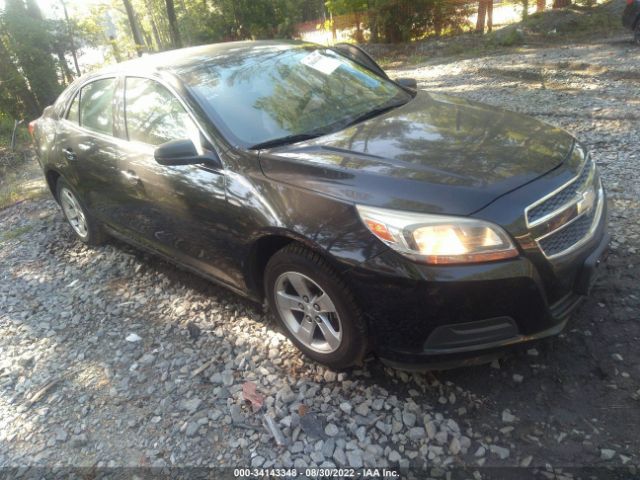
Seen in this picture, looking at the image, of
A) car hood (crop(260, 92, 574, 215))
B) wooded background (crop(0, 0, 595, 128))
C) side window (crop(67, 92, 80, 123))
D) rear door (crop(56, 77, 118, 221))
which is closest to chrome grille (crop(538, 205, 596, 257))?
car hood (crop(260, 92, 574, 215))

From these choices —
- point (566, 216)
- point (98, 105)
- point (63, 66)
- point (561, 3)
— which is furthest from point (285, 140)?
point (561, 3)

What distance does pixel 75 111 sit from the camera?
434cm

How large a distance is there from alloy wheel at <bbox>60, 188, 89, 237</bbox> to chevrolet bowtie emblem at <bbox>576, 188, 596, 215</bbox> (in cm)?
410

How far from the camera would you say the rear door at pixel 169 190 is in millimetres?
2924

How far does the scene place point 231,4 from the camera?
20688 millimetres

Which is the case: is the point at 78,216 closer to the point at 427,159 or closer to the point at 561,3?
the point at 427,159

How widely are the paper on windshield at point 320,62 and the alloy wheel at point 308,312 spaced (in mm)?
1688

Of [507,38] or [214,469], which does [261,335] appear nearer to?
[214,469]

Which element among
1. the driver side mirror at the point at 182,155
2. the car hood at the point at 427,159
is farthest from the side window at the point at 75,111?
the car hood at the point at 427,159

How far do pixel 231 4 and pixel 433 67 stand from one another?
12.6 meters

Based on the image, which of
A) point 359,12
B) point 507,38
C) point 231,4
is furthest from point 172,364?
point 231,4

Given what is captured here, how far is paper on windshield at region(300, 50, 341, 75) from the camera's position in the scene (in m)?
3.55

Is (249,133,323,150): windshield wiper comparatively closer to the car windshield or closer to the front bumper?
the car windshield

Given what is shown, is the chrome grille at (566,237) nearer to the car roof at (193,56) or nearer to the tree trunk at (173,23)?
the car roof at (193,56)
